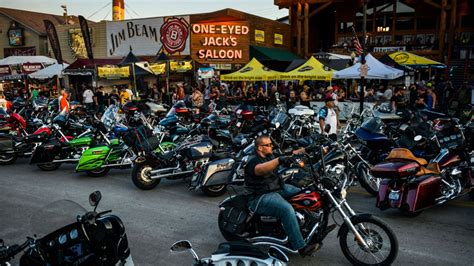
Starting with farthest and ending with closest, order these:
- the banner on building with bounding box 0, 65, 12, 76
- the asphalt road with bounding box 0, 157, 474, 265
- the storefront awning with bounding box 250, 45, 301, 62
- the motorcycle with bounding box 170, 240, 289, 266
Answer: the banner on building with bounding box 0, 65, 12, 76
the storefront awning with bounding box 250, 45, 301, 62
the asphalt road with bounding box 0, 157, 474, 265
the motorcycle with bounding box 170, 240, 289, 266

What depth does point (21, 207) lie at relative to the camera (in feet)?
24.5

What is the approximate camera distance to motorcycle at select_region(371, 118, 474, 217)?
600cm

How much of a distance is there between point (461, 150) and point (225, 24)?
2315 cm

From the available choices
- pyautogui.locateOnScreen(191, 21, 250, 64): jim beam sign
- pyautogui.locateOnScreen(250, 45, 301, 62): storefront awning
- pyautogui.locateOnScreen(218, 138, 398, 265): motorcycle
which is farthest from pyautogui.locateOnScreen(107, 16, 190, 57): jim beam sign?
pyautogui.locateOnScreen(218, 138, 398, 265): motorcycle

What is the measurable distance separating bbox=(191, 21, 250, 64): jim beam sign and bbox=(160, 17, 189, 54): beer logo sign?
2.11ft

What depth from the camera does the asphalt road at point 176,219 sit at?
520 cm

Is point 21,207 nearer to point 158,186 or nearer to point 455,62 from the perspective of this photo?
point 158,186

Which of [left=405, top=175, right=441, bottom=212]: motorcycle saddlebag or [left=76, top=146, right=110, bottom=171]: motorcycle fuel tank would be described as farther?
[left=76, top=146, right=110, bottom=171]: motorcycle fuel tank

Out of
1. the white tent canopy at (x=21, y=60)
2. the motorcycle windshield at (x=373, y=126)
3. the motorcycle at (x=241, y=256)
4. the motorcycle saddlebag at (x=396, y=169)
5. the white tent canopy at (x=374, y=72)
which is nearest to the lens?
the motorcycle at (x=241, y=256)

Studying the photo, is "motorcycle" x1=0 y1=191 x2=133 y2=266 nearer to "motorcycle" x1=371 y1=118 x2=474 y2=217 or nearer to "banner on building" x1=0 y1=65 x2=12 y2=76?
"motorcycle" x1=371 y1=118 x2=474 y2=217

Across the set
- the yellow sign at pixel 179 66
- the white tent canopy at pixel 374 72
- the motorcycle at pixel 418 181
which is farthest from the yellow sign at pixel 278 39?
the motorcycle at pixel 418 181

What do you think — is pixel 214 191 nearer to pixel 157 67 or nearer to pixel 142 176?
pixel 142 176

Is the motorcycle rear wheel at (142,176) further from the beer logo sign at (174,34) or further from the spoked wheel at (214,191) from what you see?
the beer logo sign at (174,34)

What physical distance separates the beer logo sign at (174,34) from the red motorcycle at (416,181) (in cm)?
2356
